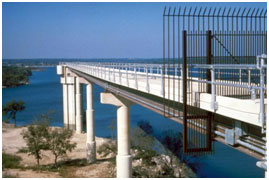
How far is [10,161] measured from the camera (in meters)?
30.3

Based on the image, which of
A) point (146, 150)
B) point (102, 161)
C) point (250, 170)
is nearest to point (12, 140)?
point (102, 161)

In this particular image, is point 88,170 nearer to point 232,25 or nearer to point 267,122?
point 232,25

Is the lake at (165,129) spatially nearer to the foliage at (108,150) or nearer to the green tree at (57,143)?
the foliage at (108,150)

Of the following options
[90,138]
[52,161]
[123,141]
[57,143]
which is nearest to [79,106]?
[90,138]

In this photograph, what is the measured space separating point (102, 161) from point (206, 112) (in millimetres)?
22769

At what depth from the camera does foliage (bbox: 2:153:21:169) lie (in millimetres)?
28755

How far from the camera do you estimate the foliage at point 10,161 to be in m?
28.8

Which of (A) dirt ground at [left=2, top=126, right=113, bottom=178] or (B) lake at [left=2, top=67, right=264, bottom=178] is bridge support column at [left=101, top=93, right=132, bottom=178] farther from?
(B) lake at [left=2, top=67, right=264, bottom=178]

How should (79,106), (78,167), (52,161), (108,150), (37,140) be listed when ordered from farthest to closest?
(79,106) → (52,161) → (108,150) → (78,167) → (37,140)

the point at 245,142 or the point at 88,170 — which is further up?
the point at 245,142

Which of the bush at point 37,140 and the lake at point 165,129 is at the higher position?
the bush at point 37,140

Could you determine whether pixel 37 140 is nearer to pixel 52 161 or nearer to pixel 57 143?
pixel 57 143

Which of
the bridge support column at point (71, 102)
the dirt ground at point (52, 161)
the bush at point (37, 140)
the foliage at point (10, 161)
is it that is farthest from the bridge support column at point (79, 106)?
the bush at point (37, 140)

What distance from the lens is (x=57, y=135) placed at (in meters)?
30.2
